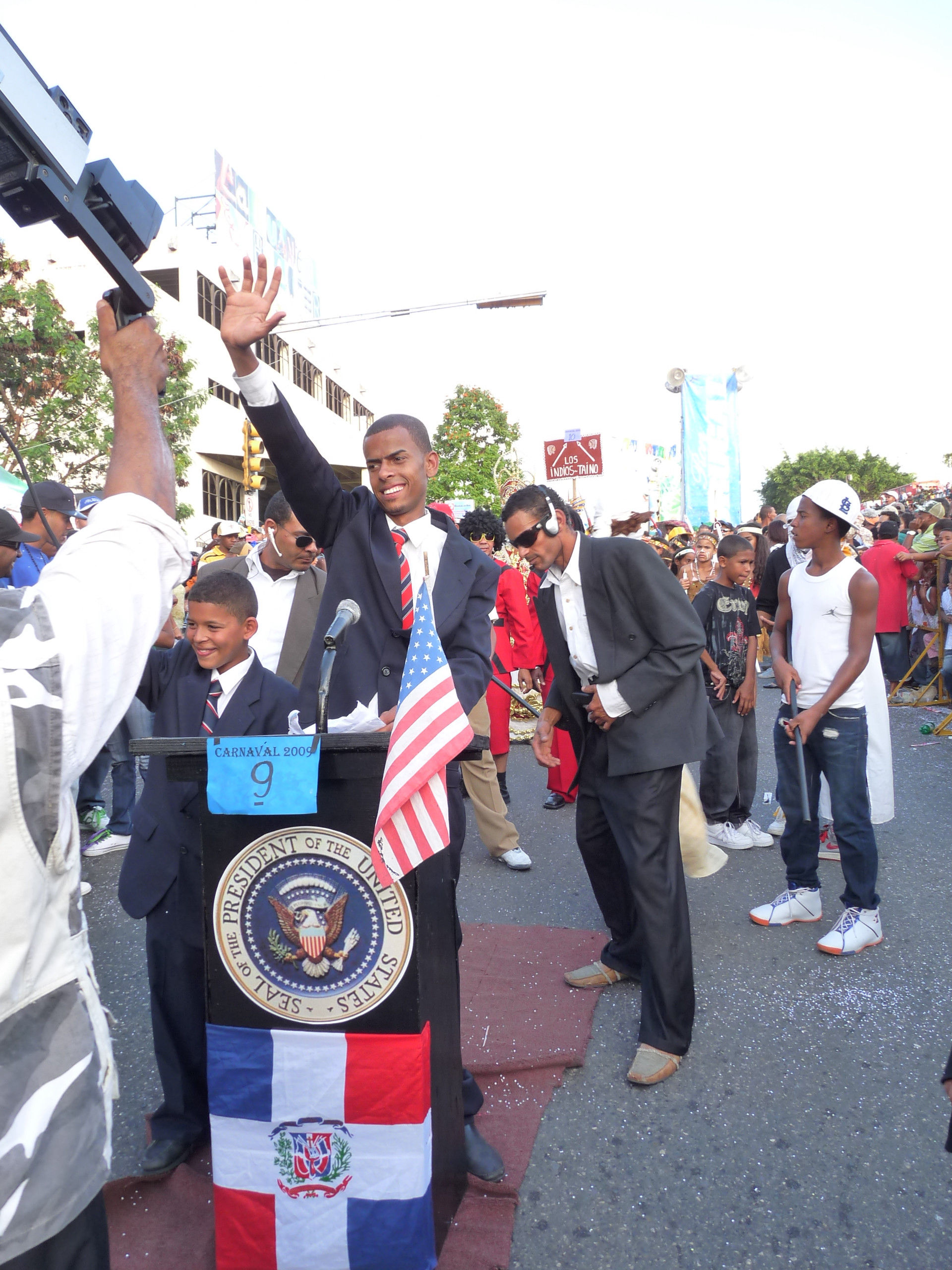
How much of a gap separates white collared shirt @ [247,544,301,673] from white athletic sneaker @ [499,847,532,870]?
2.05 metres

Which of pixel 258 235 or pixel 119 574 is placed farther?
pixel 258 235

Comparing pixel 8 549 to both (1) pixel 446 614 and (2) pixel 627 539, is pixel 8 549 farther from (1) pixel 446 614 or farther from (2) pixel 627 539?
(2) pixel 627 539

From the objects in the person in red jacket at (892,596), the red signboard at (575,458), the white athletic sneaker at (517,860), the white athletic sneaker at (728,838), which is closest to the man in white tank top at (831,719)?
the white athletic sneaker at (728,838)

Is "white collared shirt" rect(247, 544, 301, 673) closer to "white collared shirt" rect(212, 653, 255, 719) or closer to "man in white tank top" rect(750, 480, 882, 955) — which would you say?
"white collared shirt" rect(212, 653, 255, 719)

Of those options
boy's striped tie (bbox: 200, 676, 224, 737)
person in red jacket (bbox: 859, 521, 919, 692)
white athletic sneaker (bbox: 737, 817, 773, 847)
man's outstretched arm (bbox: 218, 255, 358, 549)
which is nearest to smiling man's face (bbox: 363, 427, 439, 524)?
man's outstretched arm (bbox: 218, 255, 358, 549)

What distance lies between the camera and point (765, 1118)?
9.91ft

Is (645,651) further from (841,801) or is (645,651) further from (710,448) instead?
(710,448)

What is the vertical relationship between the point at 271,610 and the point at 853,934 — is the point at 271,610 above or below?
above

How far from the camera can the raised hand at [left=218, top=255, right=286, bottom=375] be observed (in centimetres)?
209

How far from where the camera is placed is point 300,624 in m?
4.79

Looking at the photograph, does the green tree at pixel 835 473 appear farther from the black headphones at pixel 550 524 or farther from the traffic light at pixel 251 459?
the black headphones at pixel 550 524

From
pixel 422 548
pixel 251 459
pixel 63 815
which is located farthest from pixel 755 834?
pixel 251 459

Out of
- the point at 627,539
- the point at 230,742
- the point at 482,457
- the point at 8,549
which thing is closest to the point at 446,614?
the point at 230,742

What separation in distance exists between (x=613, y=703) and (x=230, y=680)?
1.47 metres
